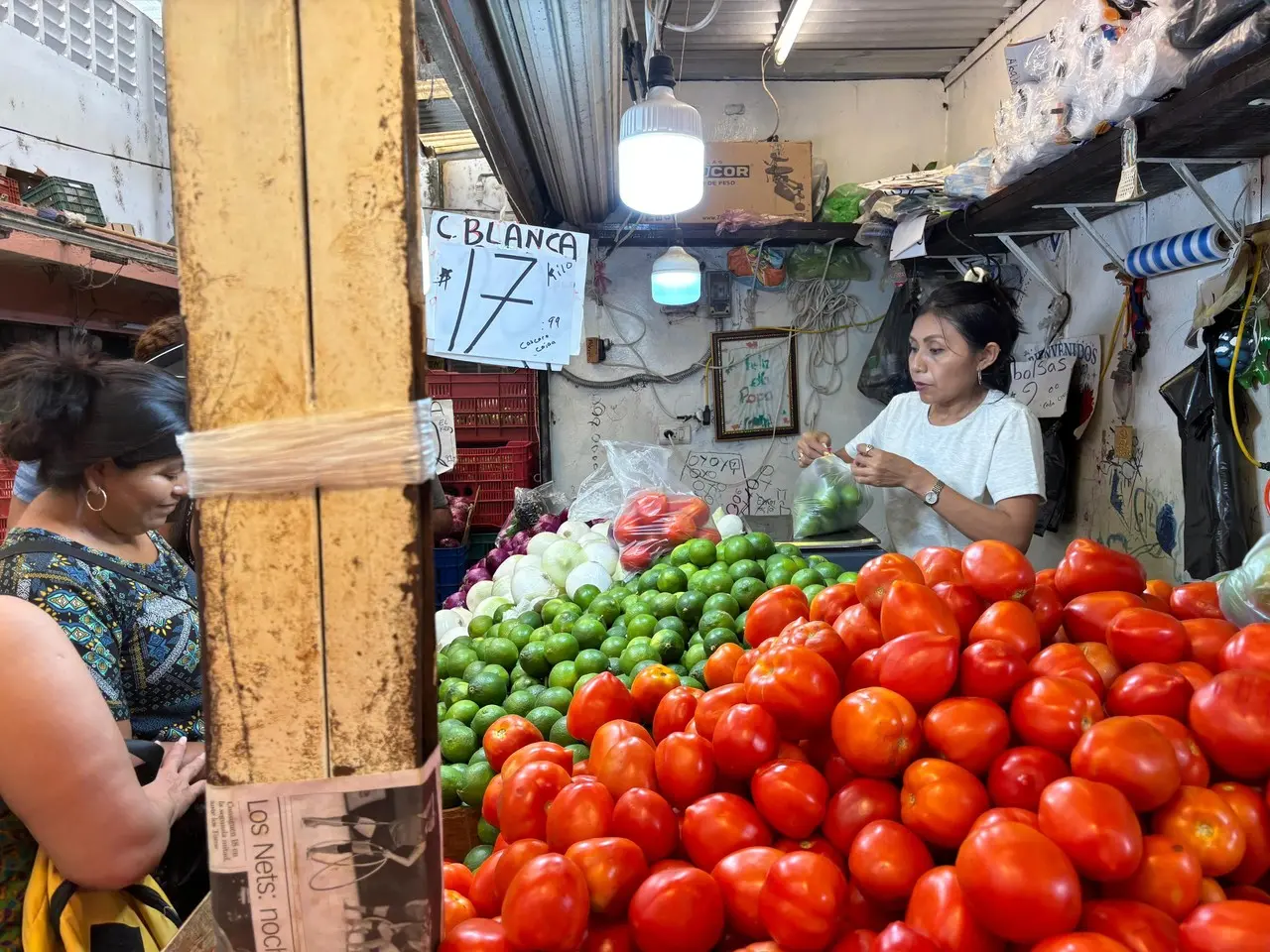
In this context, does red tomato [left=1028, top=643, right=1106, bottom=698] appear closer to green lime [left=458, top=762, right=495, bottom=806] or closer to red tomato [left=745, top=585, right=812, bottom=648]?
red tomato [left=745, top=585, right=812, bottom=648]

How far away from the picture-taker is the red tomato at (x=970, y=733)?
1011 mm

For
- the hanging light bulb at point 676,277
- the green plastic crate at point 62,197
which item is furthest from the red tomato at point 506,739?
the green plastic crate at point 62,197

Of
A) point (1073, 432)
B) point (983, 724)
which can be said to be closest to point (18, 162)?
point (983, 724)

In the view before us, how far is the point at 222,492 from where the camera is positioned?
74 centimetres

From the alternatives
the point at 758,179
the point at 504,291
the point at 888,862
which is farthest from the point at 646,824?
the point at 758,179

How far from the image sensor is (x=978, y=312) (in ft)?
9.66

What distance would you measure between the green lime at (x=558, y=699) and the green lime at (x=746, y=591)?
61 centimetres

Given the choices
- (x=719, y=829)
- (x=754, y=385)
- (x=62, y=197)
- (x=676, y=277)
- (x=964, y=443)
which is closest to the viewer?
(x=719, y=829)

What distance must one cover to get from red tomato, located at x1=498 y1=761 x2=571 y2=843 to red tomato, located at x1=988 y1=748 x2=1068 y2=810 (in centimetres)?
60

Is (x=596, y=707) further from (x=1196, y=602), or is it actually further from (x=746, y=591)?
(x=1196, y=602)

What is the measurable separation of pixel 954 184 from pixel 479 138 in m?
2.49

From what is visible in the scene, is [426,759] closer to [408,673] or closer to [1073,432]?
[408,673]

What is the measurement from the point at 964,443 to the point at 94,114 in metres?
6.27

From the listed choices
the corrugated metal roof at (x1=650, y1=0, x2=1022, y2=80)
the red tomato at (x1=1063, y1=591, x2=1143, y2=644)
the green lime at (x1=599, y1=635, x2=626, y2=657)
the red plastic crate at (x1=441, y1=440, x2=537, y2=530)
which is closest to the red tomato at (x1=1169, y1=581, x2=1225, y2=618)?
the red tomato at (x1=1063, y1=591, x2=1143, y2=644)
